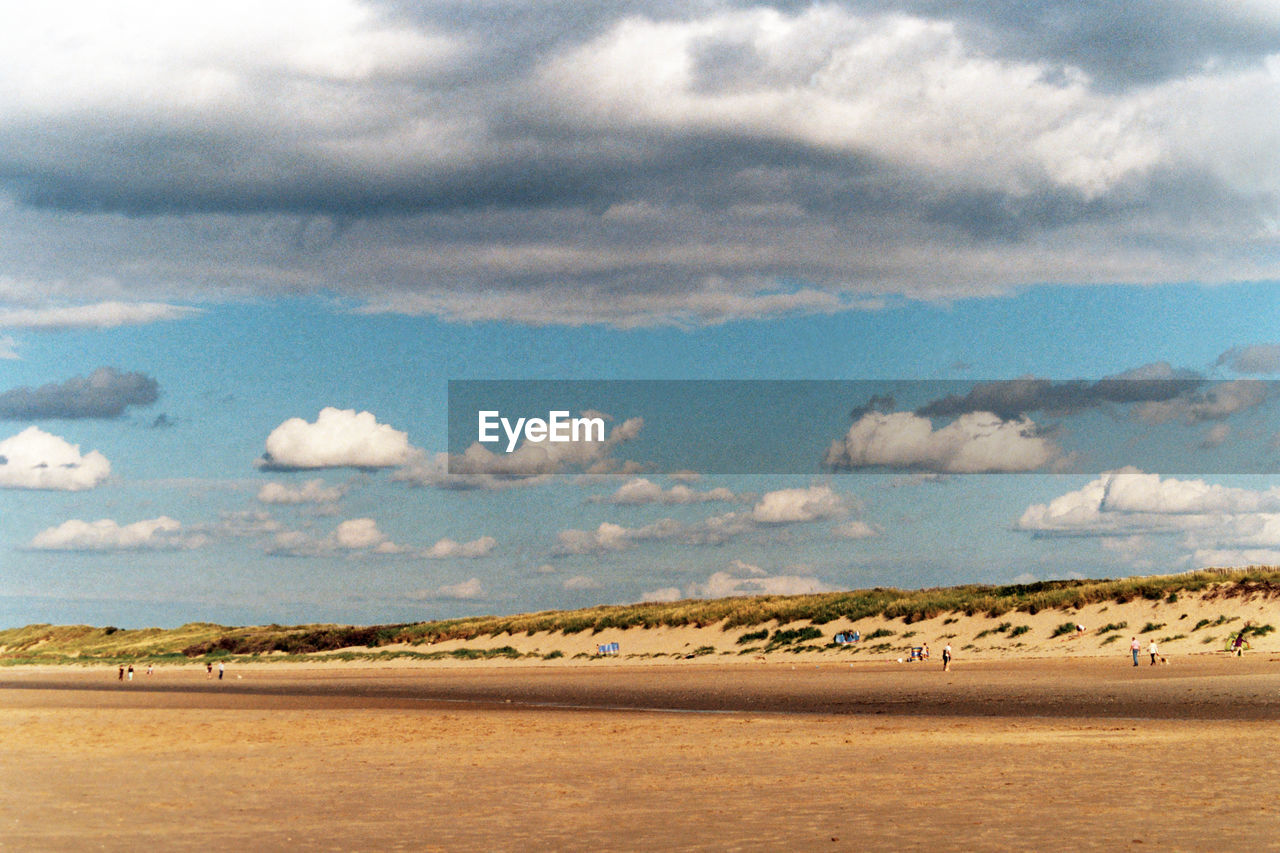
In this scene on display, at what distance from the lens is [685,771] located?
21141 mm

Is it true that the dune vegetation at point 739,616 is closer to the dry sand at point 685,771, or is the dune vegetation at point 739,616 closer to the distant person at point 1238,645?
the distant person at point 1238,645

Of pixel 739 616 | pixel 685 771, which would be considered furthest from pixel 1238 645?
pixel 685 771

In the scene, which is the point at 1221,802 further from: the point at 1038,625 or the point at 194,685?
the point at 194,685

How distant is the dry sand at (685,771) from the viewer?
47.8 ft

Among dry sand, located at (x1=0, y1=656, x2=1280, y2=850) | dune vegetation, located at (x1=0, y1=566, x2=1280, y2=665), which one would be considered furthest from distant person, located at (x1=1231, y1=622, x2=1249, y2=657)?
dry sand, located at (x1=0, y1=656, x2=1280, y2=850)

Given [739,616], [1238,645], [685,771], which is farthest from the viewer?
[739,616]

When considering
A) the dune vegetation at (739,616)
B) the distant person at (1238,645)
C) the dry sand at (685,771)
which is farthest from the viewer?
the dune vegetation at (739,616)

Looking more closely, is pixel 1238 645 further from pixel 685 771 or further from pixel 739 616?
pixel 685 771

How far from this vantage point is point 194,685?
6794 cm

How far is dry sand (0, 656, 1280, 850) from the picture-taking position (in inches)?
574

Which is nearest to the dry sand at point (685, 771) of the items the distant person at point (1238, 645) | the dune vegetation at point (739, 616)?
the distant person at point (1238, 645)

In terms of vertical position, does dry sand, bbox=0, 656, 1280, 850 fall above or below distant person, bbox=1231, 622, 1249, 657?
above

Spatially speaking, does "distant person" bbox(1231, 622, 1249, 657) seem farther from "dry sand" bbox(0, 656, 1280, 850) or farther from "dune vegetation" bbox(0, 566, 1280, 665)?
"dry sand" bbox(0, 656, 1280, 850)

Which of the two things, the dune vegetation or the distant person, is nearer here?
the distant person
